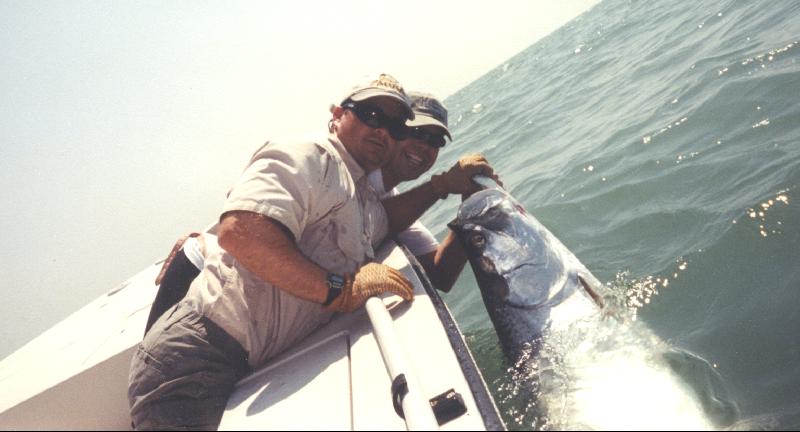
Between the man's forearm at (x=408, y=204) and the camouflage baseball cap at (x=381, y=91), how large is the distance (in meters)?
0.85

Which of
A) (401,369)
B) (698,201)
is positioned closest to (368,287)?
(401,369)

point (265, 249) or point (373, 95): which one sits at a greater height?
point (373, 95)

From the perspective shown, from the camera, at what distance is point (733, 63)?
20.6ft

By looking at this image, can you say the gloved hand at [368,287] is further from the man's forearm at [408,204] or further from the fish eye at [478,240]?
the man's forearm at [408,204]

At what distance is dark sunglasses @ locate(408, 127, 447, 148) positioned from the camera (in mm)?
3189

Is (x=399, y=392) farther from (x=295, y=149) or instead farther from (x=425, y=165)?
(x=425, y=165)

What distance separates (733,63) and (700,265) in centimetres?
451

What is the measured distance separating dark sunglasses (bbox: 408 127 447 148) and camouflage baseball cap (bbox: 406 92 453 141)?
5 cm

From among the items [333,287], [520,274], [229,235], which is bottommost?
[520,274]

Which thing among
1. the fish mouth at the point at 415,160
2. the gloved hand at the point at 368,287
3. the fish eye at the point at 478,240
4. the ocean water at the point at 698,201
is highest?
the fish mouth at the point at 415,160

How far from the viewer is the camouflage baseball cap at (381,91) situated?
2703 mm

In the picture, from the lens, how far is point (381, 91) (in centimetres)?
270

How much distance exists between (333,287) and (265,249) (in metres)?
0.38

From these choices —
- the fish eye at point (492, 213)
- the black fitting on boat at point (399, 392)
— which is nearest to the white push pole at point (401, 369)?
the black fitting on boat at point (399, 392)
